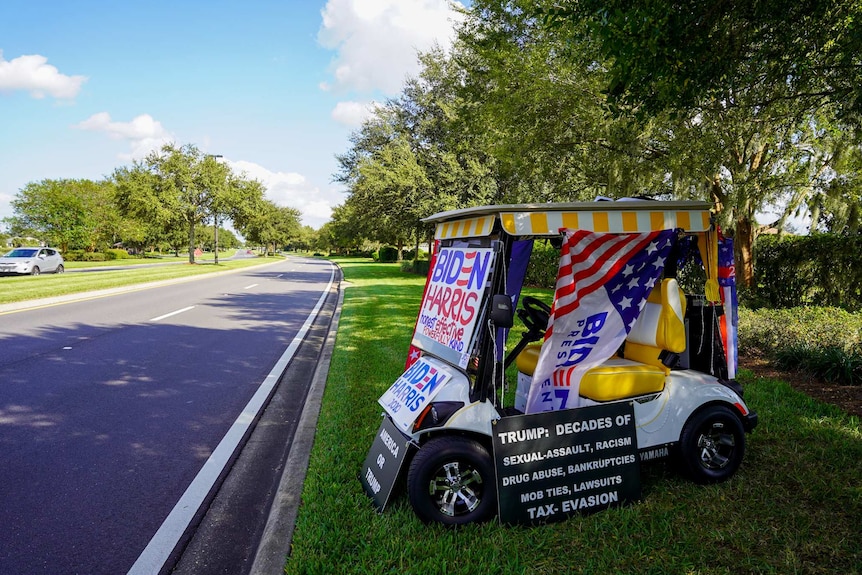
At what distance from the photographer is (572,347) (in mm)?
3541

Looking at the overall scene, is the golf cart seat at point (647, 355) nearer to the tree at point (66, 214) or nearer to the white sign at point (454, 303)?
the white sign at point (454, 303)

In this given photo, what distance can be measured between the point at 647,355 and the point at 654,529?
4.05 feet

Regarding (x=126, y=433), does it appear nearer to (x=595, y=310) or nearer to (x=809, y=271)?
(x=595, y=310)

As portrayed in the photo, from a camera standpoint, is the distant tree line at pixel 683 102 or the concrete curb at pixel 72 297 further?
the concrete curb at pixel 72 297

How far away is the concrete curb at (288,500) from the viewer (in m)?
2.92

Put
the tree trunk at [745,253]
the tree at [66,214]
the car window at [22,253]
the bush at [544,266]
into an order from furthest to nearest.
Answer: the tree at [66,214]
the car window at [22,253]
the bush at [544,266]
the tree trunk at [745,253]

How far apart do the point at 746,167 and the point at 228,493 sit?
10671mm

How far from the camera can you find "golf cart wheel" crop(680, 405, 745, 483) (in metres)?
3.64

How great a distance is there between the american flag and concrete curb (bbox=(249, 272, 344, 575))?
5.93 feet

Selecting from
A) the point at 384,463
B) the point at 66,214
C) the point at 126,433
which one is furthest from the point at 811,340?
the point at 66,214

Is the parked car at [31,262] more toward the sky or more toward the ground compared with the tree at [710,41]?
more toward the ground

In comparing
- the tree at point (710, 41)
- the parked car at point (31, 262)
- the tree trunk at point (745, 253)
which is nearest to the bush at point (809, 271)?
the tree trunk at point (745, 253)

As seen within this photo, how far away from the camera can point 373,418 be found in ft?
16.6

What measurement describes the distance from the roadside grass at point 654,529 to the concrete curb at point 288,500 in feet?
0.26
